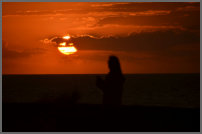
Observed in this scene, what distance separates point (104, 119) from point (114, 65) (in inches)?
44.4

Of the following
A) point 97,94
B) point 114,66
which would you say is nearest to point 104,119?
point 114,66

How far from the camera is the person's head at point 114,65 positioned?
305 inches

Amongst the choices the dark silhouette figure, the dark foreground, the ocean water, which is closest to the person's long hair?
the dark silhouette figure

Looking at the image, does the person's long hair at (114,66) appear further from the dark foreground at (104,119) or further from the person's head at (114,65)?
the dark foreground at (104,119)

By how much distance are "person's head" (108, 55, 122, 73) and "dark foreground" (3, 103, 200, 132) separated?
0.80 meters

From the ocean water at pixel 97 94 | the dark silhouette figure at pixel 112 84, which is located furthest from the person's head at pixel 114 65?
the ocean water at pixel 97 94

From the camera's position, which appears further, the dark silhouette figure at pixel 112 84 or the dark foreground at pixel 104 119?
the dark silhouette figure at pixel 112 84

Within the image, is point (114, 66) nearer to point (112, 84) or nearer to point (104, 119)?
point (112, 84)

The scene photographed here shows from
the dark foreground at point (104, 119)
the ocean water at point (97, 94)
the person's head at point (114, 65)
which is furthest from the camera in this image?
the ocean water at point (97, 94)

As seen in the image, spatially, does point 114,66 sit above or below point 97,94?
above

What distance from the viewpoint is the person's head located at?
7742 millimetres

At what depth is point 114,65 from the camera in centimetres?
779

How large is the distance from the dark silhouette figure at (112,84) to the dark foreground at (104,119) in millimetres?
Result: 198

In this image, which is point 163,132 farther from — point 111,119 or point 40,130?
point 40,130
